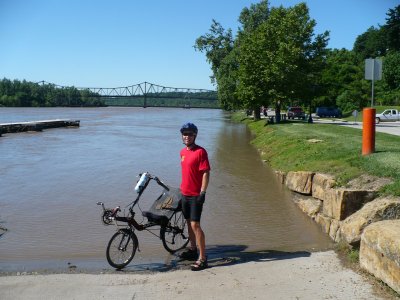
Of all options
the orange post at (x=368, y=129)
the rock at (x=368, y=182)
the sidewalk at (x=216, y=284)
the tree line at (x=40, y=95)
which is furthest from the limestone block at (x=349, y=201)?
the tree line at (x=40, y=95)

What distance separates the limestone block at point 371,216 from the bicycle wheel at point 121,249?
11.1 ft

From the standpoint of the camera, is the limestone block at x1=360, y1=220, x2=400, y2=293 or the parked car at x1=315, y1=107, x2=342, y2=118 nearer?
the limestone block at x1=360, y1=220, x2=400, y2=293

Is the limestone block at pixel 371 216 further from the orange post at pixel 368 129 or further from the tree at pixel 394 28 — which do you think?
the tree at pixel 394 28

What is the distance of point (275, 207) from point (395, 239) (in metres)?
6.20

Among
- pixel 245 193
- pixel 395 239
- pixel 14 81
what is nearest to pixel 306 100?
pixel 245 193

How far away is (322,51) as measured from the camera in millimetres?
43188

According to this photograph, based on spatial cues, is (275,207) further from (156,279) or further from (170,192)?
(156,279)

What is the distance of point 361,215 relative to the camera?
7238mm

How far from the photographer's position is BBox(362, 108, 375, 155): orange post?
10.3 meters

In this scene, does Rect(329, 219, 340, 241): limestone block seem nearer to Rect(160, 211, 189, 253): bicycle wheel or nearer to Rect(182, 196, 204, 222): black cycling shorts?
Rect(160, 211, 189, 253): bicycle wheel

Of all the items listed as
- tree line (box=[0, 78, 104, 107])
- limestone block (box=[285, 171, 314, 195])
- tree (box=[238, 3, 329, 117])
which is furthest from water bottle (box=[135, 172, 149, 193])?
tree line (box=[0, 78, 104, 107])

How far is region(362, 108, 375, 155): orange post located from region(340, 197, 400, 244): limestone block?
11.1 feet

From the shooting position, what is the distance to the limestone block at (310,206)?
33.3ft

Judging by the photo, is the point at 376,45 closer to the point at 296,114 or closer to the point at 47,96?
the point at 296,114
